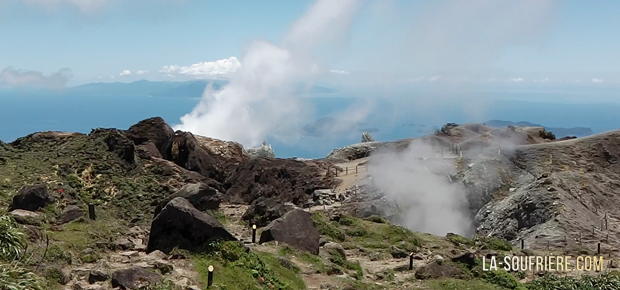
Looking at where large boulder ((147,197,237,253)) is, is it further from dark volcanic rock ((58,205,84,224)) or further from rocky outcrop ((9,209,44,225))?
dark volcanic rock ((58,205,84,224))

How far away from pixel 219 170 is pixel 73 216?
55.4 feet

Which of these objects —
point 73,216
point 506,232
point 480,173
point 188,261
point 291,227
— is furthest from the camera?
point 480,173

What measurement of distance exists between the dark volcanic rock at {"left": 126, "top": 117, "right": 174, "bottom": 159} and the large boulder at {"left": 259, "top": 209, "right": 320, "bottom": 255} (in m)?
18.1

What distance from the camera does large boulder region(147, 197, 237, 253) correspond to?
1123 cm

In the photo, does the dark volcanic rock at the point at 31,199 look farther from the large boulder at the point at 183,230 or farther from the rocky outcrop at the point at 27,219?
the large boulder at the point at 183,230

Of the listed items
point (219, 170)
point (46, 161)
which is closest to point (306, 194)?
point (219, 170)

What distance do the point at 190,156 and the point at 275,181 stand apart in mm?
5848

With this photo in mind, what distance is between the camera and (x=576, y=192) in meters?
24.4

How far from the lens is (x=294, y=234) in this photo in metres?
14.5

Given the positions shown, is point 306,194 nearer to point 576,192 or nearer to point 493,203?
point 493,203

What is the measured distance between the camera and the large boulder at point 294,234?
14125 millimetres

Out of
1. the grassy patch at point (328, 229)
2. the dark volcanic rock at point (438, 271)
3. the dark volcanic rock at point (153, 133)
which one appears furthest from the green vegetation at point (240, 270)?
the dark volcanic rock at point (153, 133)

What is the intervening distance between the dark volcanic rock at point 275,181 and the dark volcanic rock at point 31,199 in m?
9.82

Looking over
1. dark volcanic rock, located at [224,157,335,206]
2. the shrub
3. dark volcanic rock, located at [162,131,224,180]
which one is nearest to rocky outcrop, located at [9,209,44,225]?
the shrub
